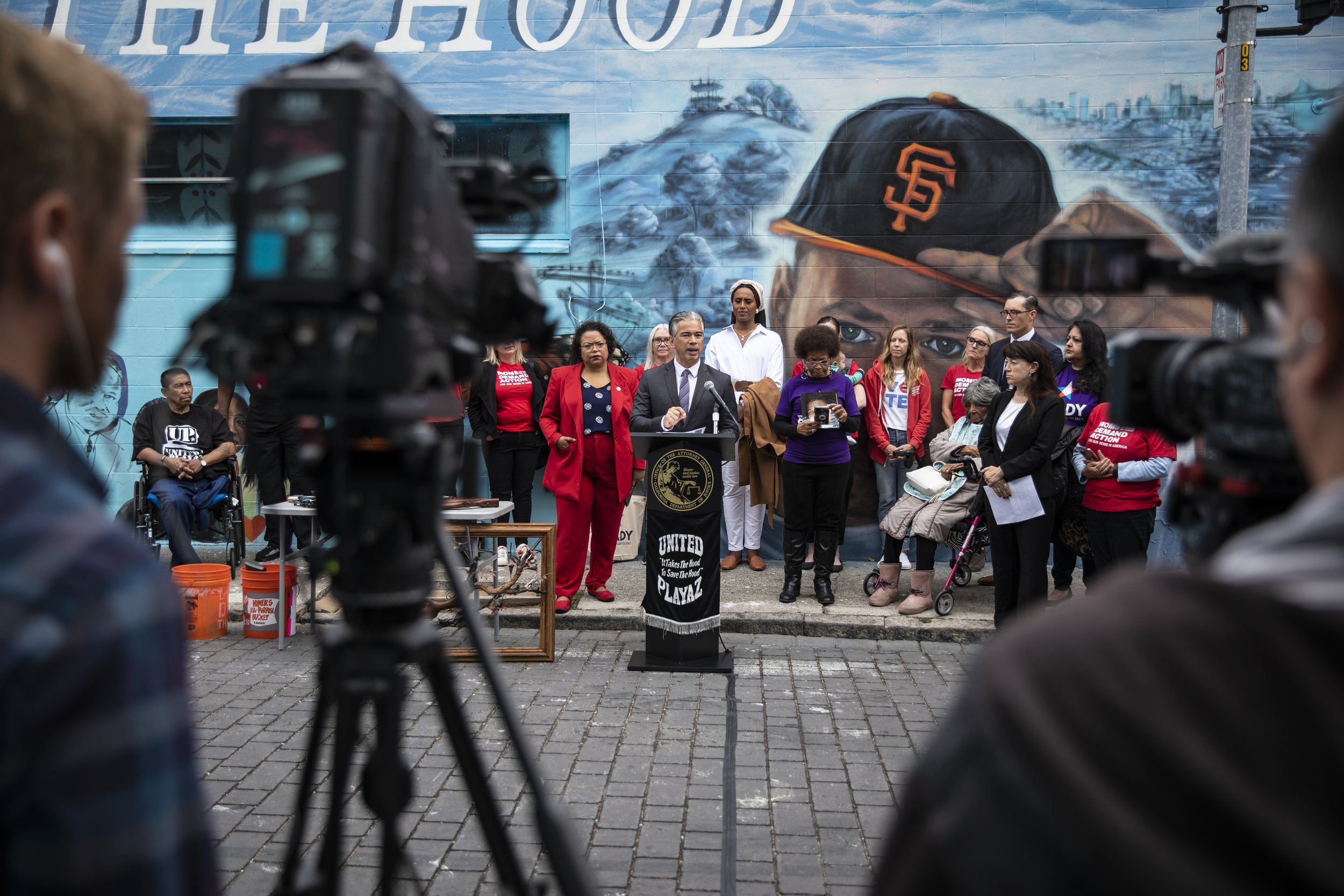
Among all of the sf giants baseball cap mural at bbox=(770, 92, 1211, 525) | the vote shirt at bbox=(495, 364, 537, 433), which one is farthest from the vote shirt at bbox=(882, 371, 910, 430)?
the vote shirt at bbox=(495, 364, 537, 433)

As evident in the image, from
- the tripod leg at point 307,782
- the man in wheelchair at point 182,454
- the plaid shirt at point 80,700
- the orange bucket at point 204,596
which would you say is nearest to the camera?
the plaid shirt at point 80,700

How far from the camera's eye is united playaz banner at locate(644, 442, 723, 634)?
6.29 meters

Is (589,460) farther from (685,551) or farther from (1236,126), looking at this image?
(1236,126)

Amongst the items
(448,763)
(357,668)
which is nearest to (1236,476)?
(357,668)

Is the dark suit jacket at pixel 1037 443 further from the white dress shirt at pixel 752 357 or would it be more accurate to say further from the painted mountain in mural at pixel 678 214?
the painted mountain in mural at pixel 678 214

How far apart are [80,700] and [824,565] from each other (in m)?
7.08

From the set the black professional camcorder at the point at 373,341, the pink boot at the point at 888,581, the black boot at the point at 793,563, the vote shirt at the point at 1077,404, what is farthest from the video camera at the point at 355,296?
the pink boot at the point at 888,581

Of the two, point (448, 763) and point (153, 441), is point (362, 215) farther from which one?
point (153, 441)

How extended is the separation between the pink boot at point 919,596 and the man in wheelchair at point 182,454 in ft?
19.2

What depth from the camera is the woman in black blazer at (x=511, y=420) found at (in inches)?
354

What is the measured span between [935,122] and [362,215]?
909 cm

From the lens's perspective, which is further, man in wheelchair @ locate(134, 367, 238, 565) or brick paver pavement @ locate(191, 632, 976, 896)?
man in wheelchair @ locate(134, 367, 238, 565)

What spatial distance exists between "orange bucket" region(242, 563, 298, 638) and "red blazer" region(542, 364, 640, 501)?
2.09 m

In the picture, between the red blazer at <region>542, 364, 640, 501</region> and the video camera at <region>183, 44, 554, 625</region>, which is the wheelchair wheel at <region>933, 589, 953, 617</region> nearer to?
the red blazer at <region>542, 364, 640, 501</region>
